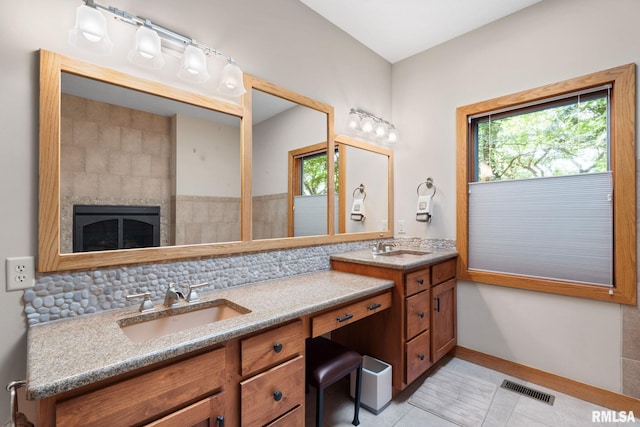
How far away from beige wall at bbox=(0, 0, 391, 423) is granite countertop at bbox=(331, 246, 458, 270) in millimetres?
1174

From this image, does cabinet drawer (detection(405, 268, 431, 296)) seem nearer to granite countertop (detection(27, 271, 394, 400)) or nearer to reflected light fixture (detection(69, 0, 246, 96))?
granite countertop (detection(27, 271, 394, 400))

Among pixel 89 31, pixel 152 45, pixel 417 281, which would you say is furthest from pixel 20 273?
pixel 417 281

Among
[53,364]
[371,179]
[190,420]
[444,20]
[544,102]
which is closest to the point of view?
[53,364]

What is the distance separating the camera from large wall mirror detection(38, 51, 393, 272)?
47.5 inches

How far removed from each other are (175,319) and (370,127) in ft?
6.95

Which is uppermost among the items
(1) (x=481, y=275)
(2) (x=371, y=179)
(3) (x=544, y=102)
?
(3) (x=544, y=102)

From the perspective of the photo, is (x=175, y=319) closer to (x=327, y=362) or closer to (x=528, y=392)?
(x=327, y=362)

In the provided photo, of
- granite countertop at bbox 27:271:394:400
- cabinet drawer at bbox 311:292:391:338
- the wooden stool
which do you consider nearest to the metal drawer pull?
cabinet drawer at bbox 311:292:391:338

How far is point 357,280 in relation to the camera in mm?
1921

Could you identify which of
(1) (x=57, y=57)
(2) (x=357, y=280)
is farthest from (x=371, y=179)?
(1) (x=57, y=57)

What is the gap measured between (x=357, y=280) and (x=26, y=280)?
62.6 inches

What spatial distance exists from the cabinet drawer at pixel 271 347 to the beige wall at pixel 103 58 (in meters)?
0.85

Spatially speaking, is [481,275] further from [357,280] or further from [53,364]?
[53,364]

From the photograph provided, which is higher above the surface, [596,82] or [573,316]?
[596,82]
